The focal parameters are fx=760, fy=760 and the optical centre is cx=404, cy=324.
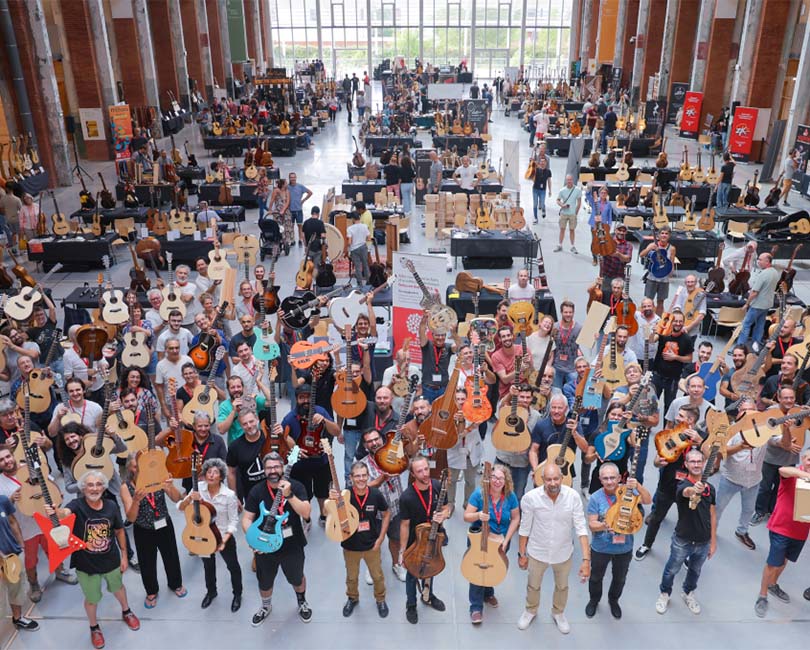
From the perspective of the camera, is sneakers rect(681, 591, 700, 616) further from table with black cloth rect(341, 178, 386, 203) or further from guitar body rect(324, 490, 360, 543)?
table with black cloth rect(341, 178, 386, 203)

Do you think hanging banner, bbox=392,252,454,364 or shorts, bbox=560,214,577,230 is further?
shorts, bbox=560,214,577,230

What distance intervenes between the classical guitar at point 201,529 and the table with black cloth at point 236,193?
14862mm

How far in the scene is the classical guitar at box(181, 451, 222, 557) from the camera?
629 cm

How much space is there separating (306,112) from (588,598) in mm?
32298

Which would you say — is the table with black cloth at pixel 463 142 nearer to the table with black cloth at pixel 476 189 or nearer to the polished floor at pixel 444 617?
the table with black cloth at pixel 476 189

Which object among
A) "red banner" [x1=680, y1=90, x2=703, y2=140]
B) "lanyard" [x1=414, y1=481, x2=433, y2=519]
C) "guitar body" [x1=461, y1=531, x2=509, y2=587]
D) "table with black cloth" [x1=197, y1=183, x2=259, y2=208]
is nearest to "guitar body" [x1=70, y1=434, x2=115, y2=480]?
"lanyard" [x1=414, y1=481, x2=433, y2=519]

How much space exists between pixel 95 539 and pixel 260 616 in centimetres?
156

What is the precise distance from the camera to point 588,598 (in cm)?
692

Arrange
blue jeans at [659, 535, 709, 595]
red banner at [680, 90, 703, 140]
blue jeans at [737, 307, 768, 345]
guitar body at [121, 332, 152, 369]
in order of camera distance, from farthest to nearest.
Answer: red banner at [680, 90, 703, 140] < blue jeans at [737, 307, 768, 345] < guitar body at [121, 332, 152, 369] < blue jeans at [659, 535, 709, 595]

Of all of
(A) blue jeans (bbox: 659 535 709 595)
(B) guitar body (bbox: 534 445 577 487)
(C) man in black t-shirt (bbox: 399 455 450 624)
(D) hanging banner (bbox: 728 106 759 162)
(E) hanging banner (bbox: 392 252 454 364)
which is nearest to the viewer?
(C) man in black t-shirt (bbox: 399 455 450 624)

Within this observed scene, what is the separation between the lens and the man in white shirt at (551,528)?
6.03m

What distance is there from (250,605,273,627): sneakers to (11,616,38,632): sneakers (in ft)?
6.14

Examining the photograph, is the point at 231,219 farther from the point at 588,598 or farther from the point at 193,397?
the point at 588,598

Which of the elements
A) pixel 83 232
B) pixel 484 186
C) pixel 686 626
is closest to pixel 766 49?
pixel 484 186
